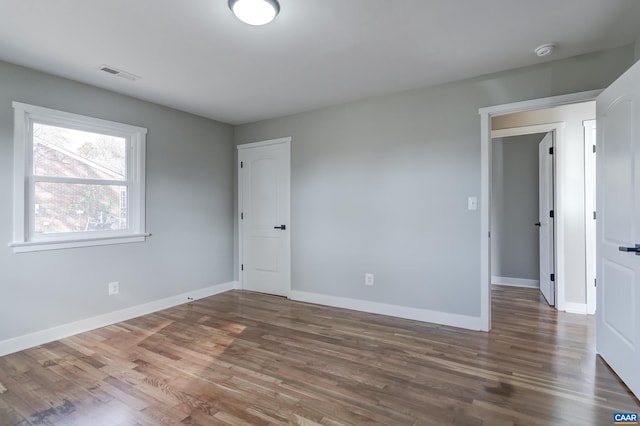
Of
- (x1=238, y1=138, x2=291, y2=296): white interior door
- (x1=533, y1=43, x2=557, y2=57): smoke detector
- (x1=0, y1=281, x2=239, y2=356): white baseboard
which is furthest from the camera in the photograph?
(x1=238, y1=138, x2=291, y2=296): white interior door

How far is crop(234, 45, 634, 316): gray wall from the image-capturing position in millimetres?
3109

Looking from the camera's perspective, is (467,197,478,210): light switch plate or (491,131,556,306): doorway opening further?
(491,131,556,306): doorway opening

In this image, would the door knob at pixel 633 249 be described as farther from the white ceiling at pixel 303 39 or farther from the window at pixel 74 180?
the window at pixel 74 180

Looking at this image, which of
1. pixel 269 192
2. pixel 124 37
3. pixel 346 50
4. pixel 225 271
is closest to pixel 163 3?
pixel 124 37

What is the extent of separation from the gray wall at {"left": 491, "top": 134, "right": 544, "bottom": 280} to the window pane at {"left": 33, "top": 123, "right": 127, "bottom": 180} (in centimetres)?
540

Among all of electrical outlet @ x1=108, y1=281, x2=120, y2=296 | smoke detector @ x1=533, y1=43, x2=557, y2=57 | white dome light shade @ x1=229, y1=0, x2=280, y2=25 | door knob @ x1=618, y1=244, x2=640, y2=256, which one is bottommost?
electrical outlet @ x1=108, y1=281, x2=120, y2=296

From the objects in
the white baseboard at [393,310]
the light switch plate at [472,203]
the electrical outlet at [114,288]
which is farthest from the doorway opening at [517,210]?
the electrical outlet at [114,288]

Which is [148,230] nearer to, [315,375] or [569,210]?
[315,375]

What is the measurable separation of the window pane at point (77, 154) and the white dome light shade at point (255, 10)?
7.52 ft

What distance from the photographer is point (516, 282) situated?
16.6 feet

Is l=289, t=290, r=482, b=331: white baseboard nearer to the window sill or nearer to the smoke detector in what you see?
the window sill

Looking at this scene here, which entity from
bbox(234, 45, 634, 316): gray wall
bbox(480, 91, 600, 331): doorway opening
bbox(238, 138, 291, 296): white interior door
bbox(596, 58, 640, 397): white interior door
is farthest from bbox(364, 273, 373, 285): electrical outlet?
bbox(596, 58, 640, 397): white interior door

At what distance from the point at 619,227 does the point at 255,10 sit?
2811mm

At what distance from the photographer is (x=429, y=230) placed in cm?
343
